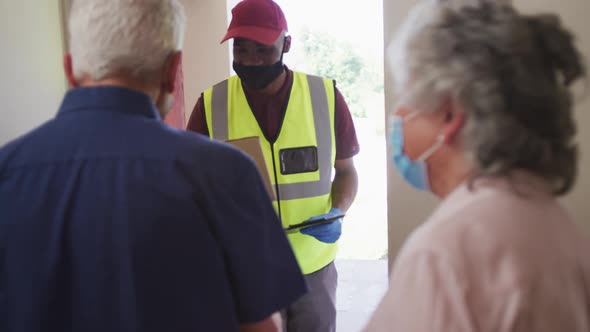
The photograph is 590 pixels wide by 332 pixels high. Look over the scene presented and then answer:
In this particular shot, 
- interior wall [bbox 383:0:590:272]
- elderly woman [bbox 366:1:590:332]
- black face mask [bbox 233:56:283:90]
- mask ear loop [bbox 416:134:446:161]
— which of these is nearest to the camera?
elderly woman [bbox 366:1:590:332]

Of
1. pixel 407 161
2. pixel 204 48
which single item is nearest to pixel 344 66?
pixel 204 48

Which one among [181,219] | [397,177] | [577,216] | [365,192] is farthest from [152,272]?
[365,192]

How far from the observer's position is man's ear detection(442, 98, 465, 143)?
0.80 m

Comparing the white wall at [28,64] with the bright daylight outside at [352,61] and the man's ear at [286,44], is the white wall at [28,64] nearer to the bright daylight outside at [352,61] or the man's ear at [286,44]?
the man's ear at [286,44]

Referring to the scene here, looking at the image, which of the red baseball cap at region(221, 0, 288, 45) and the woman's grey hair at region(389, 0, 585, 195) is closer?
the woman's grey hair at region(389, 0, 585, 195)

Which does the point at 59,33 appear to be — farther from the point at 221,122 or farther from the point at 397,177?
the point at 397,177

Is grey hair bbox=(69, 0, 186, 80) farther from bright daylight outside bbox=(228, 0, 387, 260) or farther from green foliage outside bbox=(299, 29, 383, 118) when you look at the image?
green foliage outside bbox=(299, 29, 383, 118)

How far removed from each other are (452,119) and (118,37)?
55 centimetres

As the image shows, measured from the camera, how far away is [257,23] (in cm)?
177

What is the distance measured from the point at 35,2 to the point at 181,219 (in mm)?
1687

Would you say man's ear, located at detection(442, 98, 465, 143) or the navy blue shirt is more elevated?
man's ear, located at detection(442, 98, 465, 143)

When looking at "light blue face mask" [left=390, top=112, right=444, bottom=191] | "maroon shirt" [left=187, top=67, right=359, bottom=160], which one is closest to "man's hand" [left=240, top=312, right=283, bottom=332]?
"light blue face mask" [left=390, top=112, right=444, bottom=191]

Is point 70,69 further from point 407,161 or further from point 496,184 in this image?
point 496,184

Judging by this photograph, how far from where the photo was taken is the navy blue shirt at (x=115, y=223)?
0.81m
